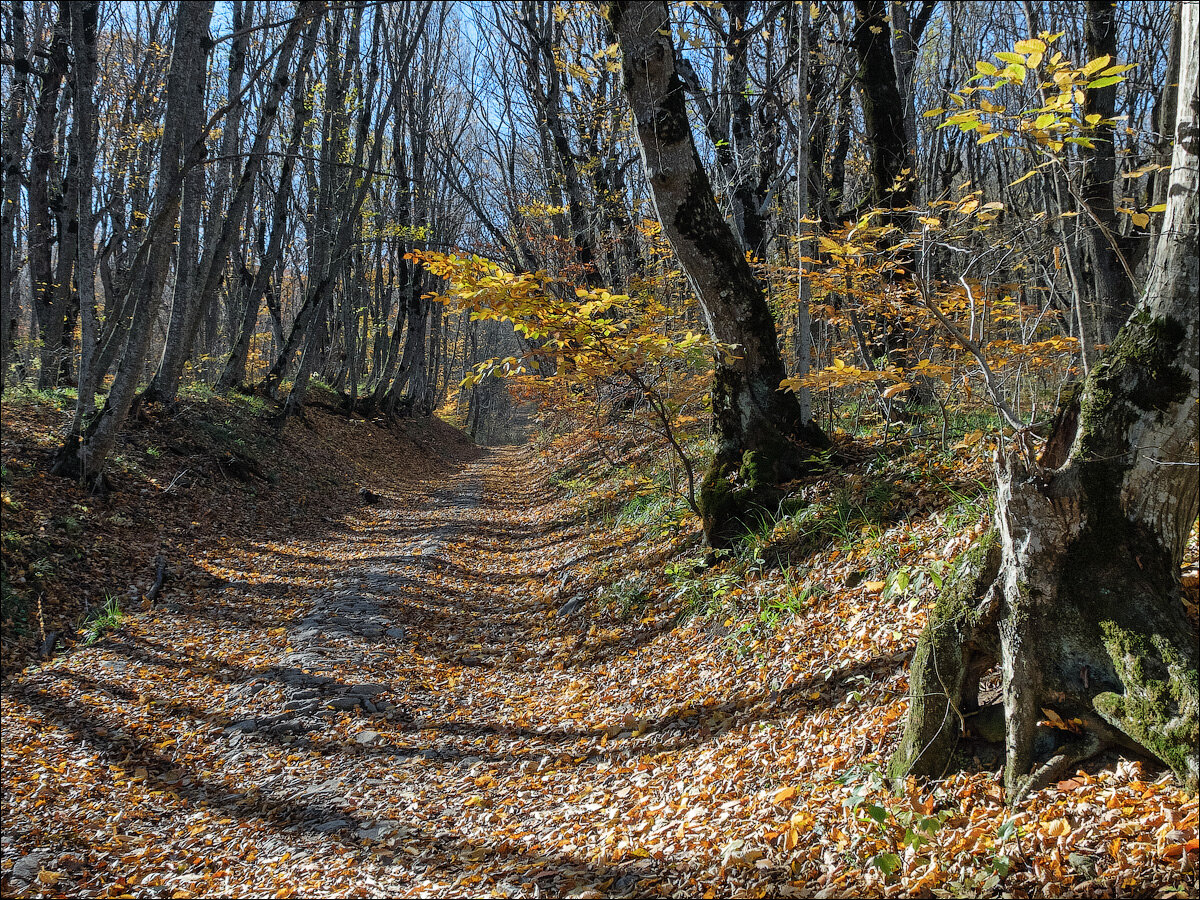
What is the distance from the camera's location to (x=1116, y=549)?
2561mm

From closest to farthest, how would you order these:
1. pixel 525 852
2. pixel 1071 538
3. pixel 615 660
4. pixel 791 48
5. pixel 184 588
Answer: pixel 1071 538, pixel 525 852, pixel 615 660, pixel 184 588, pixel 791 48

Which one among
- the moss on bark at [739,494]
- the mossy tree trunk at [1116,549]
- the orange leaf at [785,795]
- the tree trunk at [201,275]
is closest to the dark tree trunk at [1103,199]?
the moss on bark at [739,494]

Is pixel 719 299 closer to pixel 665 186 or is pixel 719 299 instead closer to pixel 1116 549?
pixel 665 186

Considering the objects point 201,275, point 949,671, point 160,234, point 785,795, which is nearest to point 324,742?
point 785,795

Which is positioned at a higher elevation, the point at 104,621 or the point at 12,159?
the point at 12,159

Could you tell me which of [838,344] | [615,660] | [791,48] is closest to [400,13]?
[791,48]

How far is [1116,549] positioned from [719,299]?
370 cm

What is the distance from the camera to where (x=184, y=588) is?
749cm

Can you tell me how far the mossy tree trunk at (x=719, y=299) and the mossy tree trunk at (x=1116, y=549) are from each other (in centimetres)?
310

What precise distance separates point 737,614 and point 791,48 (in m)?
7.40

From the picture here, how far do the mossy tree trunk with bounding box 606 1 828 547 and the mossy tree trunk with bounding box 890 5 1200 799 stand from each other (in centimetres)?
310

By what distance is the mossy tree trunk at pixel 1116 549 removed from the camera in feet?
7.72

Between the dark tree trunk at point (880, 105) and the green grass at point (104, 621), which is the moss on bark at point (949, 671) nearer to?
the dark tree trunk at point (880, 105)

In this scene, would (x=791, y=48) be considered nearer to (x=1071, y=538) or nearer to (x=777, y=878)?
(x=1071, y=538)
